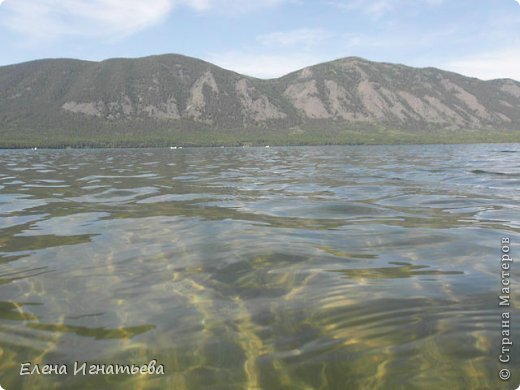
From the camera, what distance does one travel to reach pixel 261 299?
18.0 ft

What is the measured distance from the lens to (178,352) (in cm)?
421

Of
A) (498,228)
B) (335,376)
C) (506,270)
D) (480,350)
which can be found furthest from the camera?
(498,228)

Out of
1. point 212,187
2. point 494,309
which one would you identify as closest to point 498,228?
point 494,309

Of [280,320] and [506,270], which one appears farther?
[506,270]

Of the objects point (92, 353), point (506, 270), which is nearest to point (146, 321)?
point (92, 353)

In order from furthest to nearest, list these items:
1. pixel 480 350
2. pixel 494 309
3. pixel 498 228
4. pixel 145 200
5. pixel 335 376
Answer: pixel 145 200
pixel 498 228
pixel 494 309
pixel 480 350
pixel 335 376

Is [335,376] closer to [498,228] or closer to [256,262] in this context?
[256,262]

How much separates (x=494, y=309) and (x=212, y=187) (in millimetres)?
14378

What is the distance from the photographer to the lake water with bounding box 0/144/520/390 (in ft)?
12.8

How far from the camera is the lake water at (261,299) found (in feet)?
12.8

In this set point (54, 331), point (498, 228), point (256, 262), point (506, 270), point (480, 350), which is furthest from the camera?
point (498, 228)

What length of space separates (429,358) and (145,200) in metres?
11.8

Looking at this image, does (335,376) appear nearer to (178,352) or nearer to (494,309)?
(178,352)

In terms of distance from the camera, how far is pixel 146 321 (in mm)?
4867
